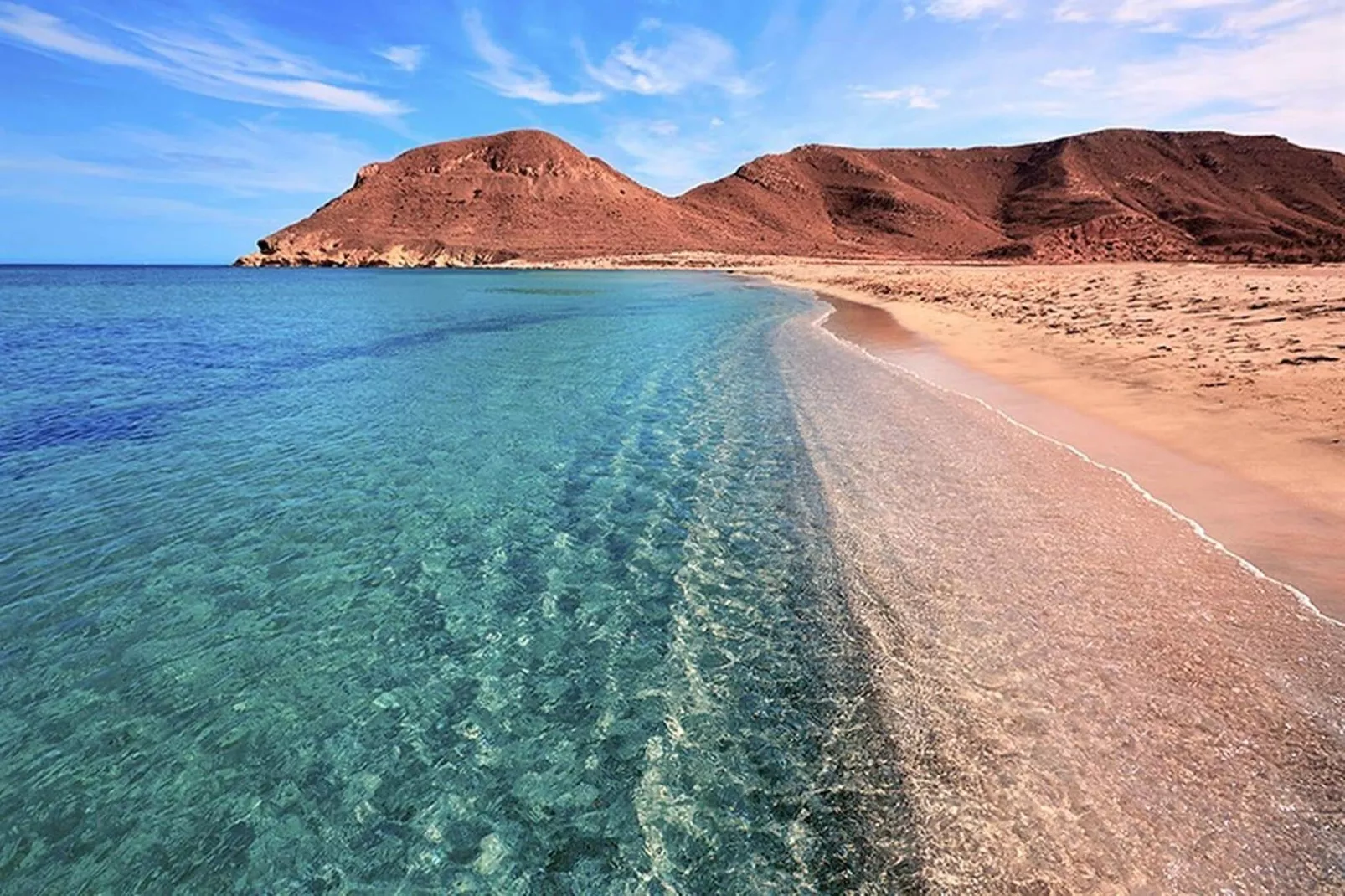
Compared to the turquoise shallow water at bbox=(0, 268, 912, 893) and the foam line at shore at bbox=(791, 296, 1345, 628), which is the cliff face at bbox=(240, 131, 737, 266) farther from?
the turquoise shallow water at bbox=(0, 268, 912, 893)

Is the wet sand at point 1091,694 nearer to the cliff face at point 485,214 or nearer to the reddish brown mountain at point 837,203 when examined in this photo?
the reddish brown mountain at point 837,203

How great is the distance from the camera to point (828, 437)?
11.0 meters

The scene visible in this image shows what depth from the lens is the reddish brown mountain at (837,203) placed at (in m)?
124

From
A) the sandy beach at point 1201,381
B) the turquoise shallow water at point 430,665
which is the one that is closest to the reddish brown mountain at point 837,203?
the sandy beach at point 1201,381

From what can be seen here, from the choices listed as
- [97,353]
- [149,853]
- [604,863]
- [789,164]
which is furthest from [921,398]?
[789,164]

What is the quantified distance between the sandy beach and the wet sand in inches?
45.1

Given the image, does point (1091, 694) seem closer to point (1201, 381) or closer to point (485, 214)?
point (1201, 381)

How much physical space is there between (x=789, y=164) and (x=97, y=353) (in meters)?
174

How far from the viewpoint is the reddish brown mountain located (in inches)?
4887

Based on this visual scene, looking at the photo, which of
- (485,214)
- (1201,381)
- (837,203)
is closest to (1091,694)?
(1201,381)

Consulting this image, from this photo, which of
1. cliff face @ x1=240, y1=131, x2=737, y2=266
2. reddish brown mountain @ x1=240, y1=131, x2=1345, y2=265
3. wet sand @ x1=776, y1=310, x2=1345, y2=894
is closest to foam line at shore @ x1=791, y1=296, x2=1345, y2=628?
wet sand @ x1=776, y1=310, x2=1345, y2=894

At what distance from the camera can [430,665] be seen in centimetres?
530

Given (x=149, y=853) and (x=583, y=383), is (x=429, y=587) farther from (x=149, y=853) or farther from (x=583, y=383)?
(x=583, y=383)

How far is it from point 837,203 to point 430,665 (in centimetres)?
17250
